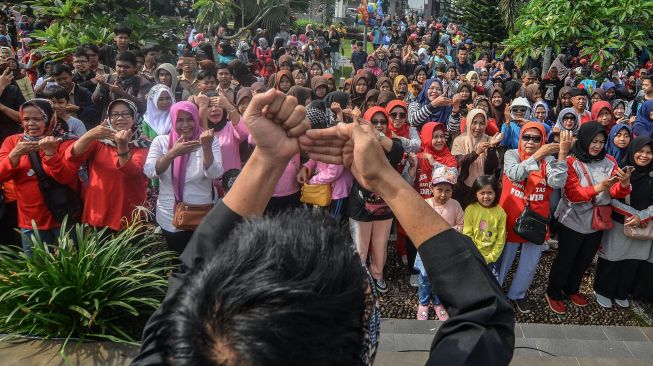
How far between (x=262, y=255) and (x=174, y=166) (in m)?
3.11

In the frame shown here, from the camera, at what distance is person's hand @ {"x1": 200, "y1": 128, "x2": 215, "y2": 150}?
12.0ft

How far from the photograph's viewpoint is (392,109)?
5000mm

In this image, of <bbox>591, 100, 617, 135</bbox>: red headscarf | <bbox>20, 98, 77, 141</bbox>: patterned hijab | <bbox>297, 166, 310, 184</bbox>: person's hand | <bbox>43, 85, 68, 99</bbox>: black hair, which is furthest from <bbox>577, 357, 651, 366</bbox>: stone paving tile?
<bbox>43, 85, 68, 99</bbox>: black hair

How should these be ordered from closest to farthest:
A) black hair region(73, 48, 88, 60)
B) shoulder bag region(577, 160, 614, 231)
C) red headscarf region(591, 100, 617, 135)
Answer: shoulder bag region(577, 160, 614, 231) → red headscarf region(591, 100, 617, 135) → black hair region(73, 48, 88, 60)

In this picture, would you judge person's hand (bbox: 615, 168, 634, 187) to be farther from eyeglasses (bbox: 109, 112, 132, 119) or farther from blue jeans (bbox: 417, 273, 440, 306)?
eyeglasses (bbox: 109, 112, 132, 119)

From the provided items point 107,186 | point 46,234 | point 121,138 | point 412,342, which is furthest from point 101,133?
point 412,342

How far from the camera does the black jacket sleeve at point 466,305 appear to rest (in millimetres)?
1133

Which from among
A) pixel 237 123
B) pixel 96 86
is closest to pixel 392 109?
pixel 237 123

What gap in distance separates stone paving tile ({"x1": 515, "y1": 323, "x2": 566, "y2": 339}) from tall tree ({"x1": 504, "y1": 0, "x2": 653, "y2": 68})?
4.24m

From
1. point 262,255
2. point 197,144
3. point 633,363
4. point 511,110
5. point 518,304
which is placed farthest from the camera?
point 511,110

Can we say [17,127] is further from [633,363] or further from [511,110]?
[633,363]

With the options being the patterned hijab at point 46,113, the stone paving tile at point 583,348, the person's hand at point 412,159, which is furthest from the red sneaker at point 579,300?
the patterned hijab at point 46,113

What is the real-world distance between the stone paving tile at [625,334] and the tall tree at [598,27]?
3.99 m

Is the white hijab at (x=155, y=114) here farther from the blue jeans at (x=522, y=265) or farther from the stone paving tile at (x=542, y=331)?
the stone paving tile at (x=542, y=331)
